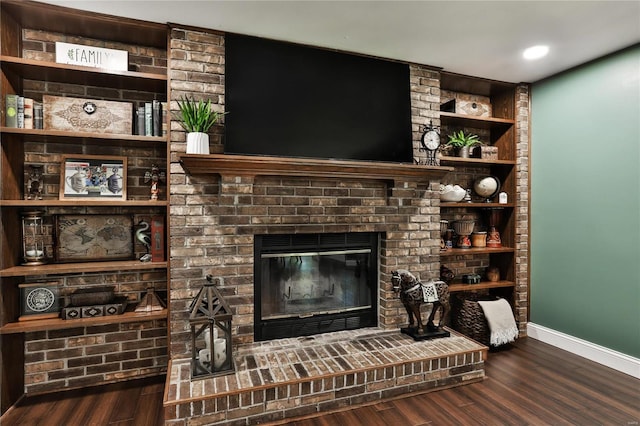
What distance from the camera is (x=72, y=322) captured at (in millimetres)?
2219

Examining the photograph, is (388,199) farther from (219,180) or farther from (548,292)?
(548,292)

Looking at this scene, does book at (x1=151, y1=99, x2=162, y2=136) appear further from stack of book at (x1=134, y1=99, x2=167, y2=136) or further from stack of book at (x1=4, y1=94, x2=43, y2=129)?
stack of book at (x1=4, y1=94, x2=43, y2=129)

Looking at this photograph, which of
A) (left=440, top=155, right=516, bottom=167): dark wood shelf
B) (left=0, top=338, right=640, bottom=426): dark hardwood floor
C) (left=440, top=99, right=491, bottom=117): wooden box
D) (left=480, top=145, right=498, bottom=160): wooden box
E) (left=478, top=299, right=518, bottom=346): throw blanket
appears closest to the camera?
(left=0, top=338, right=640, bottom=426): dark hardwood floor

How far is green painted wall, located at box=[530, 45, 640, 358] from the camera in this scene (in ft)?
8.70

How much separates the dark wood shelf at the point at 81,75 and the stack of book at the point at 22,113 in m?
0.19

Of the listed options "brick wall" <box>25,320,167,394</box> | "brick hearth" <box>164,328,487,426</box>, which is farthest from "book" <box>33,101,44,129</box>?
"brick hearth" <box>164,328,487,426</box>

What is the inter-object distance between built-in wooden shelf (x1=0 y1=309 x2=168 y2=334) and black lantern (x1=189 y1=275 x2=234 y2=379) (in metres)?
0.46

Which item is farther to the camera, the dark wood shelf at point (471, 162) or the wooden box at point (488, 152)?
the wooden box at point (488, 152)

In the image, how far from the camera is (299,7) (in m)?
2.12

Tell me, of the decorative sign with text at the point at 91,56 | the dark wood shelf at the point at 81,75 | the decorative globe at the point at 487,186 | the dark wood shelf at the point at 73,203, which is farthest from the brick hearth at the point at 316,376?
the decorative sign with text at the point at 91,56

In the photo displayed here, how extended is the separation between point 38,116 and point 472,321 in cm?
374

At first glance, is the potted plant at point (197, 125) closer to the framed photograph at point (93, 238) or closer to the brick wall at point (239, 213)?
the brick wall at point (239, 213)

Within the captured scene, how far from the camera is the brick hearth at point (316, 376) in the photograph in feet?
6.39

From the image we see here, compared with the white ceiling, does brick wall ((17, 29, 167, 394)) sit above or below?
below
